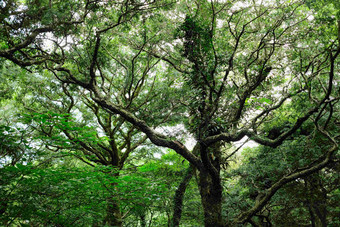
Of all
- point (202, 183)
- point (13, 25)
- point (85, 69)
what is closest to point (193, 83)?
point (202, 183)

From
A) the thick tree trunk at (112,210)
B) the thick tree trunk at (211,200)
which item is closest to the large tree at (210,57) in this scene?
the thick tree trunk at (211,200)

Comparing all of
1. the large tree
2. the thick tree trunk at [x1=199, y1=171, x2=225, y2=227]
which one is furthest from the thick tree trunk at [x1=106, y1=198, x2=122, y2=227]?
the thick tree trunk at [x1=199, y1=171, x2=225, y2=227]

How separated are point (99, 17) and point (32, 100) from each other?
17.4 feet

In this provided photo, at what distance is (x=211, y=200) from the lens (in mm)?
5445

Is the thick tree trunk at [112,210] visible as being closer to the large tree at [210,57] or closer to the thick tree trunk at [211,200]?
the large tree at [210,57]

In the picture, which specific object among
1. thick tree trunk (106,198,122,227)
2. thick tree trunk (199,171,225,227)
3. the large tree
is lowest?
thick tree trunk (106,198,122,227)

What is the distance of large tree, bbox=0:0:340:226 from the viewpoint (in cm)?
487

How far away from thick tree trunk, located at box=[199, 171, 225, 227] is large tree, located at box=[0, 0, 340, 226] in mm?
22

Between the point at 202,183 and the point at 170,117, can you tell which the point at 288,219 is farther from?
the point at 170,117

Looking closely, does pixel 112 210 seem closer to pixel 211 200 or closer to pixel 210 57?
pixel 211 200

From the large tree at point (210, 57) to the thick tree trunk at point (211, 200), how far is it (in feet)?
0.07

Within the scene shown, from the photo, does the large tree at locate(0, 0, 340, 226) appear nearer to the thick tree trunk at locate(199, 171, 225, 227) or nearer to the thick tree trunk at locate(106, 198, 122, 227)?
the thick tree trunk at locate(199, 171, 225, 227)

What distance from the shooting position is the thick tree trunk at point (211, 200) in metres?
5.22

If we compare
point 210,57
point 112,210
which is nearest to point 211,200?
point 112,210
